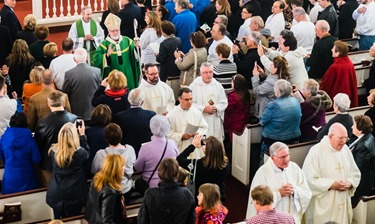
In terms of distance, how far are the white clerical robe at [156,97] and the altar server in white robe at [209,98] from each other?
1.18 feet

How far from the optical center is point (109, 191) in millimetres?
7348

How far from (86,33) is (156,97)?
2.80 meters

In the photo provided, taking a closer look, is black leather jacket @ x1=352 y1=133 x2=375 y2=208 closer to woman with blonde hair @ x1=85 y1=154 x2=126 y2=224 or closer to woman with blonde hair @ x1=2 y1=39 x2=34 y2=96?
woman with blonde hair @ x1=85 y1=154 x2=126 y2=224

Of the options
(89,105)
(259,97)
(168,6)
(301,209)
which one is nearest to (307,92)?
(259,97)

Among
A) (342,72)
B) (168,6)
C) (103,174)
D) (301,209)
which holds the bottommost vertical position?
(301,209)

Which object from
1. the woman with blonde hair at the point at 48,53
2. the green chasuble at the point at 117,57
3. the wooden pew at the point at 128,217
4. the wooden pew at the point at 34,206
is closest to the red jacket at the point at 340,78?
the green chasuble at the point at 117,57

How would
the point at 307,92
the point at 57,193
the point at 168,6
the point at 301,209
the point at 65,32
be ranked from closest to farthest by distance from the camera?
the point at 57,193
the point at 301,209
the point at 307,92
the point at 168,6
the point at 65,32

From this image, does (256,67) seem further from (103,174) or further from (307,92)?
(103,174)

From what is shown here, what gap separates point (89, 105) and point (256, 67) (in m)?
2.28

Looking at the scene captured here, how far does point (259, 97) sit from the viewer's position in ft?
34.4

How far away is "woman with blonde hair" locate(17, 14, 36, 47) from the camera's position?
11.8 metres

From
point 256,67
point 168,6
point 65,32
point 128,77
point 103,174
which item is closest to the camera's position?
point 103,174

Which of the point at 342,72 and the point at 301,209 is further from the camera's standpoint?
the point at 342,72

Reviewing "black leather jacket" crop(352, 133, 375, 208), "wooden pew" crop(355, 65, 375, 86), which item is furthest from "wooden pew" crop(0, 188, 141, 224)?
"wooden pew" crop(355, 65, 375, 86)
